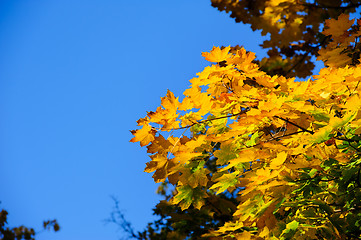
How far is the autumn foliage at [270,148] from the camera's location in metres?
1.61

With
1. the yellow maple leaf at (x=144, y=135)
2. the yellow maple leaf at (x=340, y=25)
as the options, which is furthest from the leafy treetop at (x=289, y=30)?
the yellow maple leaf at (x=144, y=135)

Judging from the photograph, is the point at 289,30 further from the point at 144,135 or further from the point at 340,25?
the point at 144,135

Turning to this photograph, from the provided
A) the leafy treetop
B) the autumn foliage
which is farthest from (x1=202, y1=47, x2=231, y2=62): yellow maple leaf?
the leafy treetop

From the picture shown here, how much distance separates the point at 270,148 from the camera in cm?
162

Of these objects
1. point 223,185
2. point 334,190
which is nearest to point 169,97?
point 223,185

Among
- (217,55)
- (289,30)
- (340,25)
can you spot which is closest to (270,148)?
(217,55)

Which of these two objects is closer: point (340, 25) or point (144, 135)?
point (144, 135)

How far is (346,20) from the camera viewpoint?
2578 mm

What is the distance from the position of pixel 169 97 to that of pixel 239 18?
18.7 feet

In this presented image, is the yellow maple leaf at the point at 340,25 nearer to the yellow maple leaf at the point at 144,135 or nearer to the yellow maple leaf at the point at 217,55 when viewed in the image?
the yellow maple leaf at the point at 217,55

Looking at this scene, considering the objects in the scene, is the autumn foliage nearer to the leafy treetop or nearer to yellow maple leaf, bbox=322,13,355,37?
yellow maple leaf, bbox=322,13,355,37

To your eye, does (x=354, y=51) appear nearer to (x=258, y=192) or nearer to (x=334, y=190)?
(x=334, y=190)

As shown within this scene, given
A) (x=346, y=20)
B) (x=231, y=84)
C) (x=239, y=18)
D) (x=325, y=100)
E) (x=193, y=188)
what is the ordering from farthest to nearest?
(x=239, y=18) → (x=346, y=20) → (x=231, y=84) → (x=193, y=188) → (x=325, y=100)

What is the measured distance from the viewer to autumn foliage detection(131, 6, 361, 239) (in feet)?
5.28
